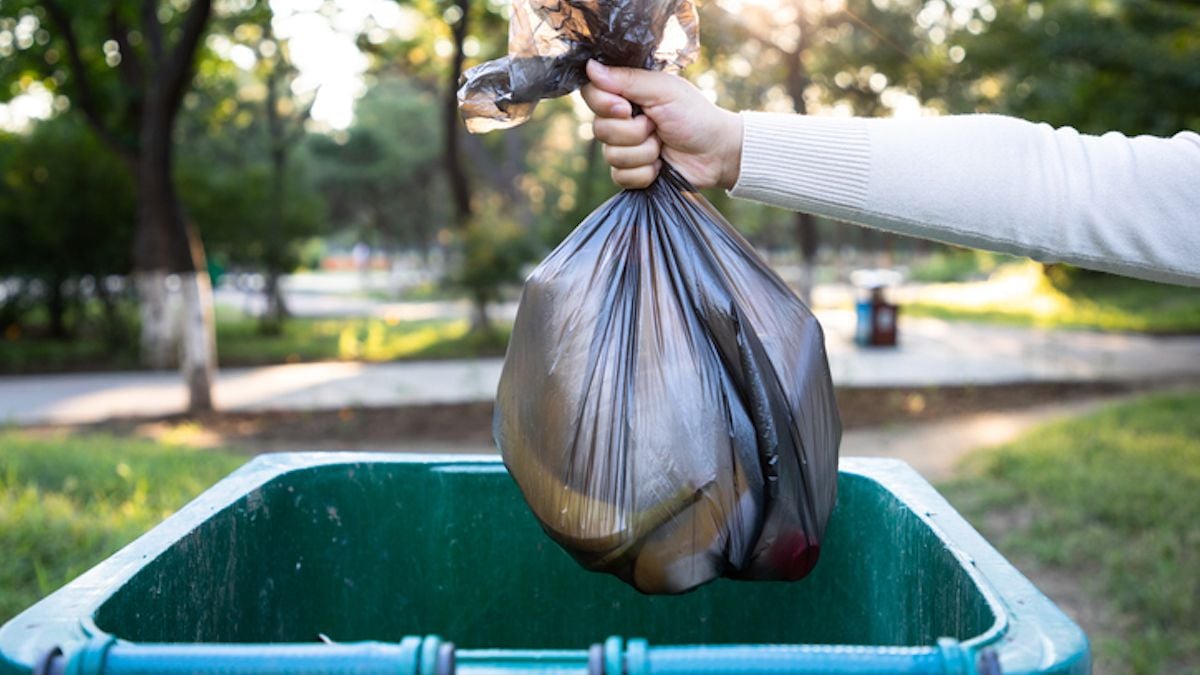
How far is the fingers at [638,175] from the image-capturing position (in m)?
1.61

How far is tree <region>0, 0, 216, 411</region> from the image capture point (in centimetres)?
871

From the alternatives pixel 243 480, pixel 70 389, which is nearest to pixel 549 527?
pixel 243 480

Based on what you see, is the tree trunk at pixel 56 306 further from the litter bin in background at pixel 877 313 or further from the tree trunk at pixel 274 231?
the litter bin in background at pixel 877 313

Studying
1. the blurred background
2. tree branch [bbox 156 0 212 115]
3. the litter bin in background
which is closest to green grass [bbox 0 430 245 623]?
the blurred background

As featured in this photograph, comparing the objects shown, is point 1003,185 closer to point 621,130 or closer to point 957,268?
point 621,130

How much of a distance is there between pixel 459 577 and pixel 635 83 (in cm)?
99

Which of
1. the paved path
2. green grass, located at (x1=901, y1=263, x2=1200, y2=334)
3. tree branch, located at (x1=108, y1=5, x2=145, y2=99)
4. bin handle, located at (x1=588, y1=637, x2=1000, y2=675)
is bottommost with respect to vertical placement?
green grass, located at (x1=901, y1=263, x2=1200, y2=334)

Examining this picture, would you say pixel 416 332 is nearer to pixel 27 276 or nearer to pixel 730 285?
pixel 27 276

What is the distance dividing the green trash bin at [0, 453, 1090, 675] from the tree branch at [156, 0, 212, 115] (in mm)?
7402

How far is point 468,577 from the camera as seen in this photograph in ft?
6.46

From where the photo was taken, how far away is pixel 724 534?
144cm

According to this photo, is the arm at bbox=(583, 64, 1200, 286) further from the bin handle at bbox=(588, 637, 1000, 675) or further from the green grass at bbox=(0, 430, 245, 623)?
the green grass at bbox=(0, 430, 245, 623)

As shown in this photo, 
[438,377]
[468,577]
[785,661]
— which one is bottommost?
[438,377]

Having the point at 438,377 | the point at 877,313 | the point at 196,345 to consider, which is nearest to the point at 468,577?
the point at 196,345
